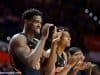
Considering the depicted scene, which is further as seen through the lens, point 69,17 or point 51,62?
point 69,17

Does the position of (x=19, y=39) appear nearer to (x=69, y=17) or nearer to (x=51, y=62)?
(x=51, y=62)

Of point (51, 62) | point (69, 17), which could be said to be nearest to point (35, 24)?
point (51, 62)

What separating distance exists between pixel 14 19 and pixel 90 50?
215 cm

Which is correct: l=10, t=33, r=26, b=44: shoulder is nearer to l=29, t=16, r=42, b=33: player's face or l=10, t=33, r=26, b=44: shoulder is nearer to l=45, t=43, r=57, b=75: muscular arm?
l=29, t=16, r=42, b=33: player's face

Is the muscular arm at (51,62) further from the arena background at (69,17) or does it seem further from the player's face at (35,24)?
the arena background at (69,17)

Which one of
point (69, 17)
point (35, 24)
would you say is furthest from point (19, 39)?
point (69, 17)

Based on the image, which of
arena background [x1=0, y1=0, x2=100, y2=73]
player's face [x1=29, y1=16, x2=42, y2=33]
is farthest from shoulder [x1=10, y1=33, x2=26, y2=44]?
arena background [x1=0, y1=0, x2=100, y2=73]

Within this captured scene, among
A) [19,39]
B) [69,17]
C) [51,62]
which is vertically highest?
[19,39]

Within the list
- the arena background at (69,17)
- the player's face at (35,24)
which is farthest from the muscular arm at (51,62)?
the arena background at (69,17)

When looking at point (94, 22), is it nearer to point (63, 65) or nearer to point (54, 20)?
point (54, 20)

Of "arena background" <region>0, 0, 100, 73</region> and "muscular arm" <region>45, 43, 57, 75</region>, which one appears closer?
"muscular arm" <region>45, 43, 57, 75</region>

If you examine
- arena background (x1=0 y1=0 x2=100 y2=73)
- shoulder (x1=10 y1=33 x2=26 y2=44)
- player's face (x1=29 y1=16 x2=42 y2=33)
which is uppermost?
player's face (x1=29 y1=16 x2=42 y2=33)

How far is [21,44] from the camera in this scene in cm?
290

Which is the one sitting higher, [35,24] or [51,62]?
[35,24]
